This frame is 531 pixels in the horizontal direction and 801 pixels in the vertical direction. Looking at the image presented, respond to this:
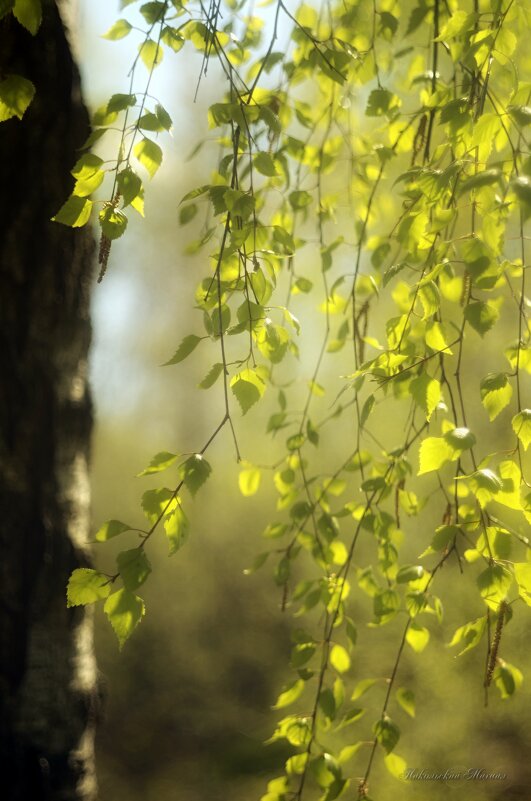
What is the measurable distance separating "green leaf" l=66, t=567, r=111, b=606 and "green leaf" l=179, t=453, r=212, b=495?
106 millimetres

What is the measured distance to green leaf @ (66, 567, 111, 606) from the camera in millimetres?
574

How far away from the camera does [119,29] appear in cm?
74

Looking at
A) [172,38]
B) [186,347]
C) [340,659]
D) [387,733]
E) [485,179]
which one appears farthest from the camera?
[340,659]

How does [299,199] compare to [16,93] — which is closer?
[16,93]

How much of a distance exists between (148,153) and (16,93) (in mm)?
118

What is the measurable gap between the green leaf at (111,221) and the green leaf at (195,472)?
0.65ft

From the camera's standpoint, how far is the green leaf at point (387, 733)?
Answer: 2.72 feet

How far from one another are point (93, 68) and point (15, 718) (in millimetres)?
2429

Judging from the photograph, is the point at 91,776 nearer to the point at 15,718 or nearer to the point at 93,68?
the point at 15,718

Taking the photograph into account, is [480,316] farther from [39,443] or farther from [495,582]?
[39,443]

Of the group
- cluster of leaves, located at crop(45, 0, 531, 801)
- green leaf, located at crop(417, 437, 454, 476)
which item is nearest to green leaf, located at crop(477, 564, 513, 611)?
cluster of leaves, located at crop(45, 0, 531, 801)

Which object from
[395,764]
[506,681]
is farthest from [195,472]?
[395,764]

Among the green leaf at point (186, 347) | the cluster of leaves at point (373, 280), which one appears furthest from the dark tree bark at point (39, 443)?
the green leaf at point (186, 347)

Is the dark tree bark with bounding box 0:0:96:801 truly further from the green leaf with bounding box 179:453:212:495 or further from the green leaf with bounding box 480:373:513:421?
the green leaf with bounding box 480:373:513:421
